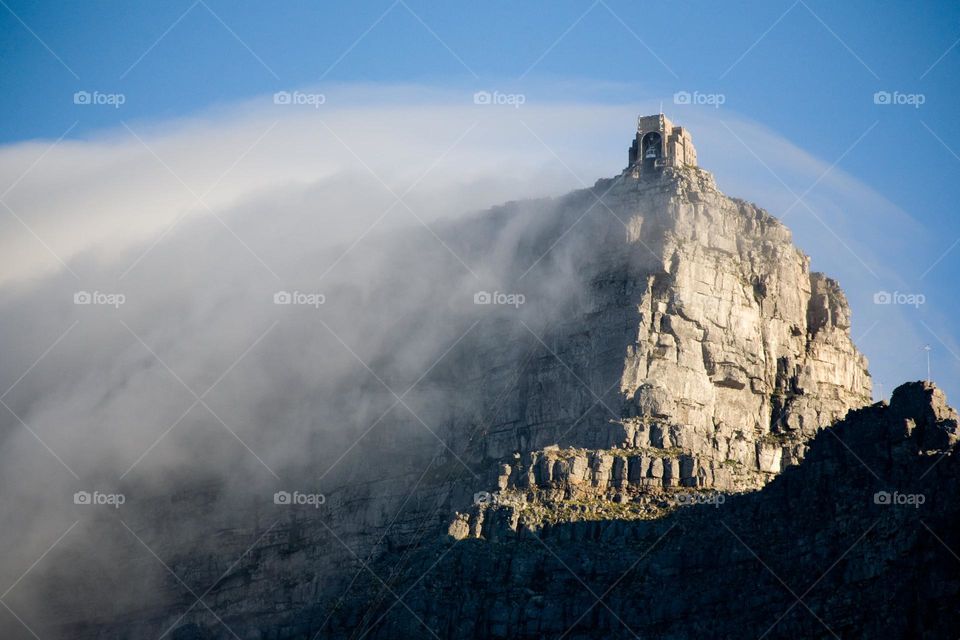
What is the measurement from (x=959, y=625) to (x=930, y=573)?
236 inches

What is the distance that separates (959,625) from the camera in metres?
195

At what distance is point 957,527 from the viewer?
656ft

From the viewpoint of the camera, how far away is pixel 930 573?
200 meters

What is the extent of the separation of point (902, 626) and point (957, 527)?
7.92 m

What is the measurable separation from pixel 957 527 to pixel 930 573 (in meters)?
3.73

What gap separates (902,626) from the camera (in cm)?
19975

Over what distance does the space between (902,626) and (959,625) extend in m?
5.84

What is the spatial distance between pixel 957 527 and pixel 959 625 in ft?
26.5

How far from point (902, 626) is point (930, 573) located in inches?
165
